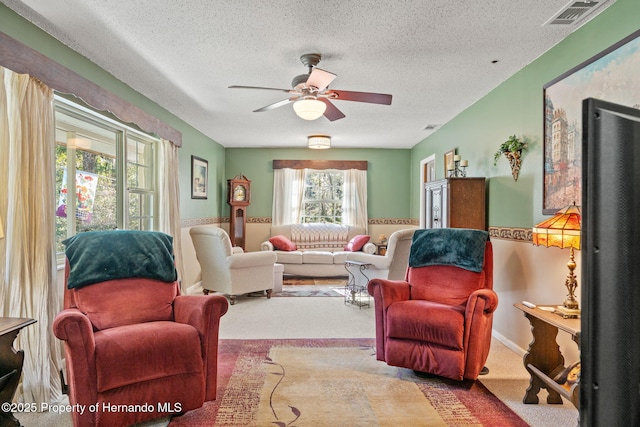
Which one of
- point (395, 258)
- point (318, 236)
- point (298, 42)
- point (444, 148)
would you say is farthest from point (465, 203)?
point (318, 236)

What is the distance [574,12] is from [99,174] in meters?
3.88

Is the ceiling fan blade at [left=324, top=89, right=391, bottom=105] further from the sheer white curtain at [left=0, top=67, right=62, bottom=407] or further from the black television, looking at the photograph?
the black television

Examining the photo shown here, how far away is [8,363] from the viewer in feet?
6.10

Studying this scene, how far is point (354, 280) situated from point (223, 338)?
2.06m

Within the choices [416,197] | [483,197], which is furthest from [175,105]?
[416,197]

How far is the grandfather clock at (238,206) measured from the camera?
6.94m

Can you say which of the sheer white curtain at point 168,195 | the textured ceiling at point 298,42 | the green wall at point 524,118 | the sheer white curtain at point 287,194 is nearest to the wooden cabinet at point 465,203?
the green wall at point 524,118

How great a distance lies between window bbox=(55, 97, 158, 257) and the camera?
3070mm

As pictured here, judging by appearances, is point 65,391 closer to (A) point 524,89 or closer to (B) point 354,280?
(B) point 354,280

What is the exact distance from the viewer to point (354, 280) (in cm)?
503

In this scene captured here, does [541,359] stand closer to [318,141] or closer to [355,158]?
[318,141]

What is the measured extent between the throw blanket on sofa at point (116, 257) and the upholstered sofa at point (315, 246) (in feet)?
12.8

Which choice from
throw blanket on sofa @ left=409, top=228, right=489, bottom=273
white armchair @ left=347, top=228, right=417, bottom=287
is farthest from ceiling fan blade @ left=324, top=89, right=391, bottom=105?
white armchair @ left=347, top=228, right=417, bottom=287

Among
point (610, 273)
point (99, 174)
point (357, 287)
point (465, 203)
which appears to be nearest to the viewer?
point (610, 273)
